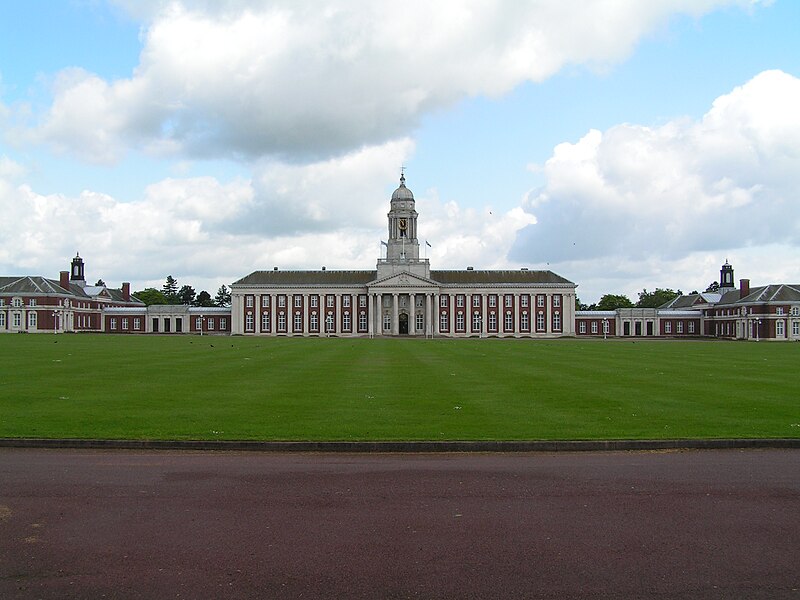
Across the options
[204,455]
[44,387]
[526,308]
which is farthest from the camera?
[526,308]

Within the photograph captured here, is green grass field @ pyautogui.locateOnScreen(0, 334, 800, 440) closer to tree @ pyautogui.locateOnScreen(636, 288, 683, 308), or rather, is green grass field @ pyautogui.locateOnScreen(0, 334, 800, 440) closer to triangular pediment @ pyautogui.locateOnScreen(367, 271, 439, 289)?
triangular pediment @ pyautogui.locateOnScreen(367, 271, 439, 289)

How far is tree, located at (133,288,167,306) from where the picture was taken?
576 feet

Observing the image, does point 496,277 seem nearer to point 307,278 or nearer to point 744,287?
point 307,278

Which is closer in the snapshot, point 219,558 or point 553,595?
point 553,595

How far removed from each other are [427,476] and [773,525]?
519 cm

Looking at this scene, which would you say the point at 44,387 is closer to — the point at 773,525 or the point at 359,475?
the point at 359,475

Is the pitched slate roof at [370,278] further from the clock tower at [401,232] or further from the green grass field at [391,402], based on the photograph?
the green grass field at [391,402]

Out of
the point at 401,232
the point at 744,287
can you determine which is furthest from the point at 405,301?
the point at 744,287

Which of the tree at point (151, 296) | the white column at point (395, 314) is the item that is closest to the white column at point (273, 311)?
the white column at point (395, 314)

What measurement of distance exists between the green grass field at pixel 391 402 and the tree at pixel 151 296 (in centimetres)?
14605

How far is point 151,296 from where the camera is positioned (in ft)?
593

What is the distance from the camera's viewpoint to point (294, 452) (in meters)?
14.7

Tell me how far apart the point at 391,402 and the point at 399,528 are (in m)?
11.9

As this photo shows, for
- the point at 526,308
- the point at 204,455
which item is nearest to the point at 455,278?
the point at 526,308
